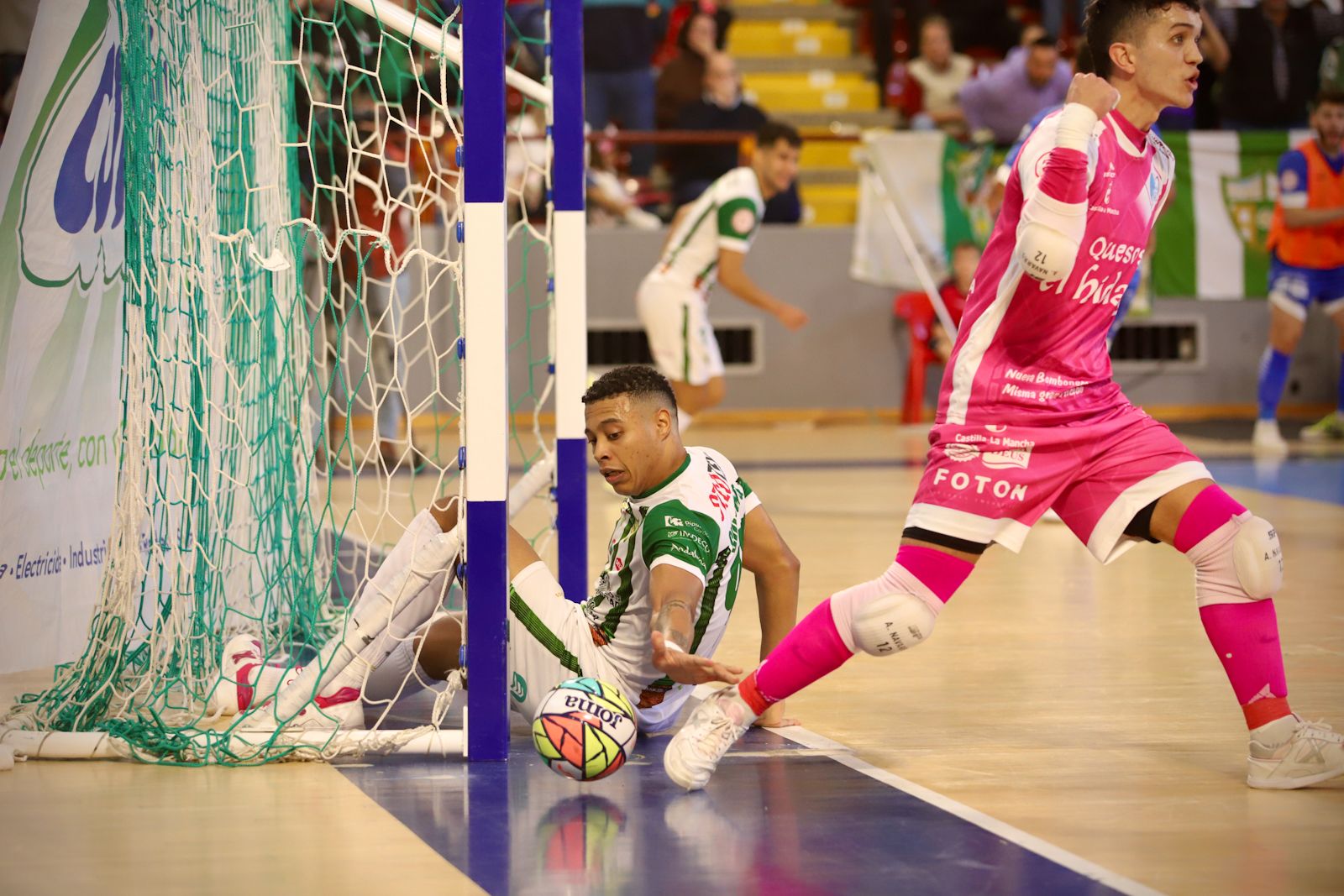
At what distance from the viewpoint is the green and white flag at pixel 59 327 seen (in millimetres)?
4723

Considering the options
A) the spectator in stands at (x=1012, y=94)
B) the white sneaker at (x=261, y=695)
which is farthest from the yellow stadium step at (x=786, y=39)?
the white sneaker at (x=261, y=695)

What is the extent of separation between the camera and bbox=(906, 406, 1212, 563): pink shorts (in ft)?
12.0

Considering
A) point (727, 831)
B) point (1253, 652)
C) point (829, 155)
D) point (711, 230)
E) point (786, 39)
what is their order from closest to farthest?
1. point (727, 831)
2. point (1253, 652)
3. point (711, 230)
4. point (829, 155)
5. point (786, 39)

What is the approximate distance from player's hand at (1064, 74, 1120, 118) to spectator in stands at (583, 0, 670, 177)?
10567mm

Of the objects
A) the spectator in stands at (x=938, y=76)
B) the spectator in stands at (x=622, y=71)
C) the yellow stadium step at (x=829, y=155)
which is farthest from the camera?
the yellow stadium step at (x=829, y=155)

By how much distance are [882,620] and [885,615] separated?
13 millimetres

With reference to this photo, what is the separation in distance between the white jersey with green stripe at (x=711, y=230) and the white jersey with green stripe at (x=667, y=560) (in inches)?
198

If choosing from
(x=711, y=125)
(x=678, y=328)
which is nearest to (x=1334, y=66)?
(x=711, y=125)

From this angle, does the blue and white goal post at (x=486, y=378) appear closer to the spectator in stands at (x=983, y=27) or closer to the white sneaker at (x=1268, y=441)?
the white sneaker at (x=1268, y=441)

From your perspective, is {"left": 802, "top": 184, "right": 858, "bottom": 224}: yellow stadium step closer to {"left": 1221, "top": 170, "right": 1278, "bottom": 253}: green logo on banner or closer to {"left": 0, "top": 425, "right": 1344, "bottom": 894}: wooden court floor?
{"left": 1221, "top": 170, "right": 1278, "bottom": 253}: green logo on banner

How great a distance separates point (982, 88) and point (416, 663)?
10787 millimetres

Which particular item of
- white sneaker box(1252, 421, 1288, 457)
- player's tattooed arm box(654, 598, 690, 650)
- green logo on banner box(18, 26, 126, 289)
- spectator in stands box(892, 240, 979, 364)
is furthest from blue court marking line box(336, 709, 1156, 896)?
spectator in stands box(892, 240, 979, 364)

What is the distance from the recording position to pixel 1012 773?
3850mm

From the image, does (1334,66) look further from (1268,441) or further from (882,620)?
(882,620)
